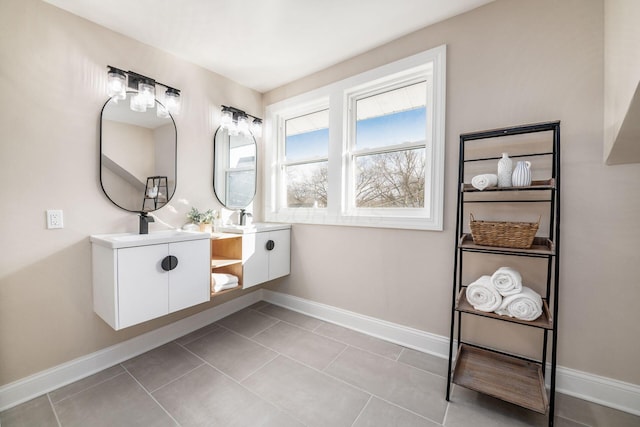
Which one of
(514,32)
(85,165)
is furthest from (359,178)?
(85,165)

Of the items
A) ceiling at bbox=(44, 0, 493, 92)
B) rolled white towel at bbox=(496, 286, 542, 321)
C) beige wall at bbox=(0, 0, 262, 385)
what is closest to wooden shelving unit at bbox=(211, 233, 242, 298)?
beige wall at bbox=(0, 0, 262, 385)

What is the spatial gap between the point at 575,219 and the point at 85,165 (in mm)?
3149

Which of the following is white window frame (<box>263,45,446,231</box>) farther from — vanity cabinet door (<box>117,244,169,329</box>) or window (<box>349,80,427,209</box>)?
vanity cabinet door (<box>117,244,169,329</box>)

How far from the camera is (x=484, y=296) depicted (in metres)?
1.50

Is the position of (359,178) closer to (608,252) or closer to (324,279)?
(324,279)

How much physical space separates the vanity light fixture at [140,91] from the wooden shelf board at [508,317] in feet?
8.46

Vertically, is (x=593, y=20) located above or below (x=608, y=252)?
above

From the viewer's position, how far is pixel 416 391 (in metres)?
1.59

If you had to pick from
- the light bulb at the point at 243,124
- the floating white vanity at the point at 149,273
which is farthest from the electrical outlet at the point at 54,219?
the light bulb at the point at 243,124

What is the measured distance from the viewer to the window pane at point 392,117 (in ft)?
7.00

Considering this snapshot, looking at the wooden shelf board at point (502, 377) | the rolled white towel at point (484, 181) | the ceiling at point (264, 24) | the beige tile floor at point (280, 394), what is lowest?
the beige tile floor at point (280, 394)

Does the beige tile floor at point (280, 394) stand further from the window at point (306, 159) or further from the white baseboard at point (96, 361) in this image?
the window at point (306, 159)

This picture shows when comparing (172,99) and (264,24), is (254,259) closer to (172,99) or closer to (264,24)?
(172,99)

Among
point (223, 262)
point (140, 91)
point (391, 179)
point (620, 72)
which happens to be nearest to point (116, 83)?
point (140, 91)
